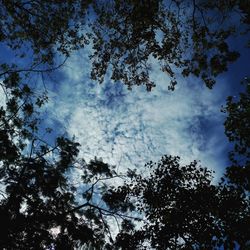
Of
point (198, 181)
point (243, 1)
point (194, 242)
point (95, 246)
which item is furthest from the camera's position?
point (198, 181)

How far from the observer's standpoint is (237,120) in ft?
55.2

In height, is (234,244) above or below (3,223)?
above

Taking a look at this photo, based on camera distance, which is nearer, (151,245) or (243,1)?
(243,1)

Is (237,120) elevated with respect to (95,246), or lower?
elevated

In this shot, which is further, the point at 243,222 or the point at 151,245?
the point at 151,245

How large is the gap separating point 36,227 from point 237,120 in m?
12.8

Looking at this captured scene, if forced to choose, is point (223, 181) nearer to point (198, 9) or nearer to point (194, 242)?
point (194, 242)

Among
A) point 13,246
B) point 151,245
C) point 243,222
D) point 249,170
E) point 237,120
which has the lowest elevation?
point 13,246

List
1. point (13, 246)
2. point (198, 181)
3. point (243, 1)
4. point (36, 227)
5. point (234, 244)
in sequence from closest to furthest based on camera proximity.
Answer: point (243, 1)
point (13, 246)
point (36, 227)
point (234, 244)
point (198, 181)

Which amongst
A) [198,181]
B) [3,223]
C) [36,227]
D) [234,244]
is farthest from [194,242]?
[3,223]

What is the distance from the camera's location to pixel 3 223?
1151cm

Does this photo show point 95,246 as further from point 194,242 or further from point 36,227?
point 194,242

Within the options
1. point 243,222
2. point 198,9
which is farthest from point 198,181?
point 198,9

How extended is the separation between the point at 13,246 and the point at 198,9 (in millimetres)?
12006
